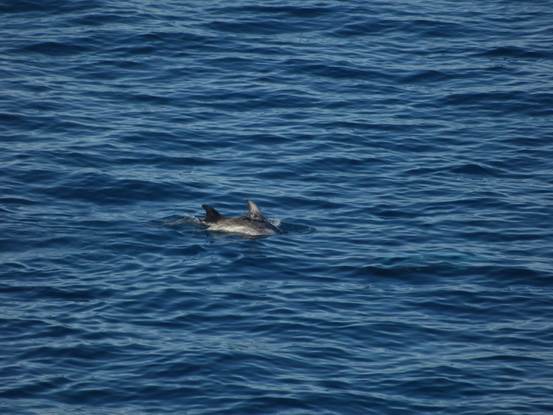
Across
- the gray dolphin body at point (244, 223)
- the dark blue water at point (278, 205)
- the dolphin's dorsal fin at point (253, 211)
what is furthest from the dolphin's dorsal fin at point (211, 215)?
the dolphin's dorsal fin at point (253, 211)

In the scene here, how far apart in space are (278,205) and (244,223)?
243 centimetres

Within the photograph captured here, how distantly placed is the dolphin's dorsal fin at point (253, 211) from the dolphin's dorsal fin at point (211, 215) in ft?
2.40

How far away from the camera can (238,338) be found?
53.9ft

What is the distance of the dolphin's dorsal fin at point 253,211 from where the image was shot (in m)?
21.2

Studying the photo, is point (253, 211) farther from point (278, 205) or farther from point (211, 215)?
point (278, 205)

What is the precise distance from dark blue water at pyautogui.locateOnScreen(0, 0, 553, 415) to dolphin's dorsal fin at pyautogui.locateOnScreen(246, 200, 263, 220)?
24.0 inches

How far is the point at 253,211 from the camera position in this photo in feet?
69.8

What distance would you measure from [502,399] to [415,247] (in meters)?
6.88

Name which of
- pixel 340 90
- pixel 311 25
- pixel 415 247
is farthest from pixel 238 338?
pixel 311 25

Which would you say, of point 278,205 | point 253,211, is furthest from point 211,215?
point 278,205

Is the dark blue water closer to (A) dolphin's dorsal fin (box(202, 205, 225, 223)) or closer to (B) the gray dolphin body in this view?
(B) the gray dolphin body

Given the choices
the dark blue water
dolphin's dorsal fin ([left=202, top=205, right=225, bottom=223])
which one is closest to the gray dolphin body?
dolphin's dorsal fin ([left=202, top=205, right=225, bottom=223])

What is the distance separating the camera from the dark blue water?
50.1 ft

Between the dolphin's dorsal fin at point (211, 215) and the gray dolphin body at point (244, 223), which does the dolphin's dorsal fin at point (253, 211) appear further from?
the dolphin's dorsal fin at point (211, 215)
